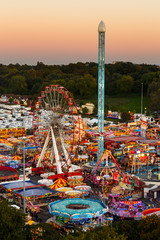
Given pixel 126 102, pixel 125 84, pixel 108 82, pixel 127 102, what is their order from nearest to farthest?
pixel 127 102
pixel 126 102
pixel 125 84
pixel 108 82

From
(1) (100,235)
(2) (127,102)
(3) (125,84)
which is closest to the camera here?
(1) (100,235)

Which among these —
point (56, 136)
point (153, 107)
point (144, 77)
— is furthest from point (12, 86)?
point (56, 136)

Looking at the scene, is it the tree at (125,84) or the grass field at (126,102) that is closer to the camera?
the grass field at (126,102)

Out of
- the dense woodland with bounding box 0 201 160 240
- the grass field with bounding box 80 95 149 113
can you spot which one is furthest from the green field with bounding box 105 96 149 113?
the dense woodland with bounding box 0 201 160 240

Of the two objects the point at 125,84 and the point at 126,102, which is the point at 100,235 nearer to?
the point at 126,102

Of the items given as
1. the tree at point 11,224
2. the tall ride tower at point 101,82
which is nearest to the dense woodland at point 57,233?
the tree at point 11,224

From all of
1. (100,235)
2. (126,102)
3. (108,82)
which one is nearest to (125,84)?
(108,82)

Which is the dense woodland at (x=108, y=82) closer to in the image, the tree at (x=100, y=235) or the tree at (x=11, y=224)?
the tree at (x=11, y=224)

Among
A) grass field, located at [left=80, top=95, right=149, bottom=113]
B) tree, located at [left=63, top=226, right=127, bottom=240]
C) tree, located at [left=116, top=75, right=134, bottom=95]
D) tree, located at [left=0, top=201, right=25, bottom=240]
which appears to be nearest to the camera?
tree, located at [left=63, top=226, right=127, bottom=240]

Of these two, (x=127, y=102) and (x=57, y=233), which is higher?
(x=127, y=102)

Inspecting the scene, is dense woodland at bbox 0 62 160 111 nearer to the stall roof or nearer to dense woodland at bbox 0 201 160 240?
the stall roof
